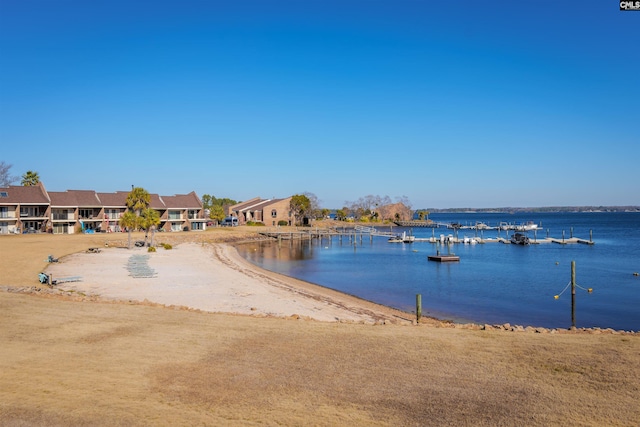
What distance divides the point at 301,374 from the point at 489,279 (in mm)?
38707

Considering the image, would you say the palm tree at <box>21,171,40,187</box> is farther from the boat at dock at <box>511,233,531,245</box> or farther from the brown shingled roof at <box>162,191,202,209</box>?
the boat at dock at <box>511,233,531,245</box>

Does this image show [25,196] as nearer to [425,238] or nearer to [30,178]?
[30,178]

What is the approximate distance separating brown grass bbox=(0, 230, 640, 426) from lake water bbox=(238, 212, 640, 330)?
14.7 metres

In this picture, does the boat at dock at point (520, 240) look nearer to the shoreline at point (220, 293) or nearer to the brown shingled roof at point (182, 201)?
the shoreline at point (220, 293)

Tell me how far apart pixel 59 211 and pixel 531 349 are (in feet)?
265

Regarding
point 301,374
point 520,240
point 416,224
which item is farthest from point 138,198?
point 416,224

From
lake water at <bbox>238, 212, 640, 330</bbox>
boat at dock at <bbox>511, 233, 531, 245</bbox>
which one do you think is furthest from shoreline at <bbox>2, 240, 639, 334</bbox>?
boat at dock at <bbox>511, 233, 531, 245</bbox>

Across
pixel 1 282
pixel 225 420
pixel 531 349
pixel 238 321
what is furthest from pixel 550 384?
pixel 1 282

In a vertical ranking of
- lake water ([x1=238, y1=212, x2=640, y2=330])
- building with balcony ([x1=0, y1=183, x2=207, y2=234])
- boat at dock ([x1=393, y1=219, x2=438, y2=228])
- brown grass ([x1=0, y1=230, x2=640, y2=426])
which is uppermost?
building with balcony ([x1=0, y1=183, x2=207, y2=234])

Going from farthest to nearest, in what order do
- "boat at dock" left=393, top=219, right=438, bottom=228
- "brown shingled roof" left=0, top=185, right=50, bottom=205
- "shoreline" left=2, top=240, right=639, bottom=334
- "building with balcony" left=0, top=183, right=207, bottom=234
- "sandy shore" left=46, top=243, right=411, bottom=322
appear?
"boat at dock" left=393, top=219, right=438, bottom=228 → "brown shingled roof" left=0, top=185, right=50, bottom=205 → "building with balcony" left=0, top=183, right=207, bottom=234 → "sandy shore" left=46, top=243, right=411, bottom=322 → "shoreline" left=2, top=240, right=639, bottom=334

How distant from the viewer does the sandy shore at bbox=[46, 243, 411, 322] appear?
2603cm

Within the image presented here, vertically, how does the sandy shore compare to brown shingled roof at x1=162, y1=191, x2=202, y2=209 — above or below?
below

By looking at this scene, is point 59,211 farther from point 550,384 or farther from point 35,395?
point 550,384

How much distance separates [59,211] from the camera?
257 ft
